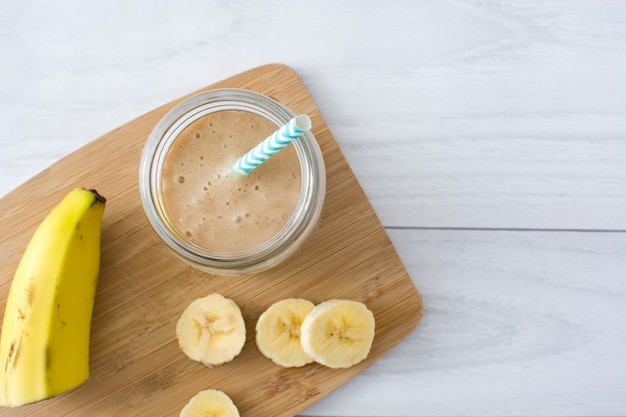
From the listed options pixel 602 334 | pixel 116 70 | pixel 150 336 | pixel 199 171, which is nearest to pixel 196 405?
pixel 150 336

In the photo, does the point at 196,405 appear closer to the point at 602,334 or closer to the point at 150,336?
the point at 150,336

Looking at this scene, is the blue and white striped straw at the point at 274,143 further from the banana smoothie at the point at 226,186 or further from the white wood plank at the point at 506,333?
the white wood plank at the point at 506,333

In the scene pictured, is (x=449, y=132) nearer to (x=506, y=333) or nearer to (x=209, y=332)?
(x=506, y=333)

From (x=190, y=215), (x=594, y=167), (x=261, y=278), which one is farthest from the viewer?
(x=594, y=167)

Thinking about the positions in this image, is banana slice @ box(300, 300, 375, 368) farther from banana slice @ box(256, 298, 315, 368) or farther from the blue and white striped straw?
the blue and white striped straw

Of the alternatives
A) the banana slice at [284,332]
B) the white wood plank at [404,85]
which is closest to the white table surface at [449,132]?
the white wood plank at [404,85]

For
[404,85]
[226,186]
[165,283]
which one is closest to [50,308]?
[165,283]
